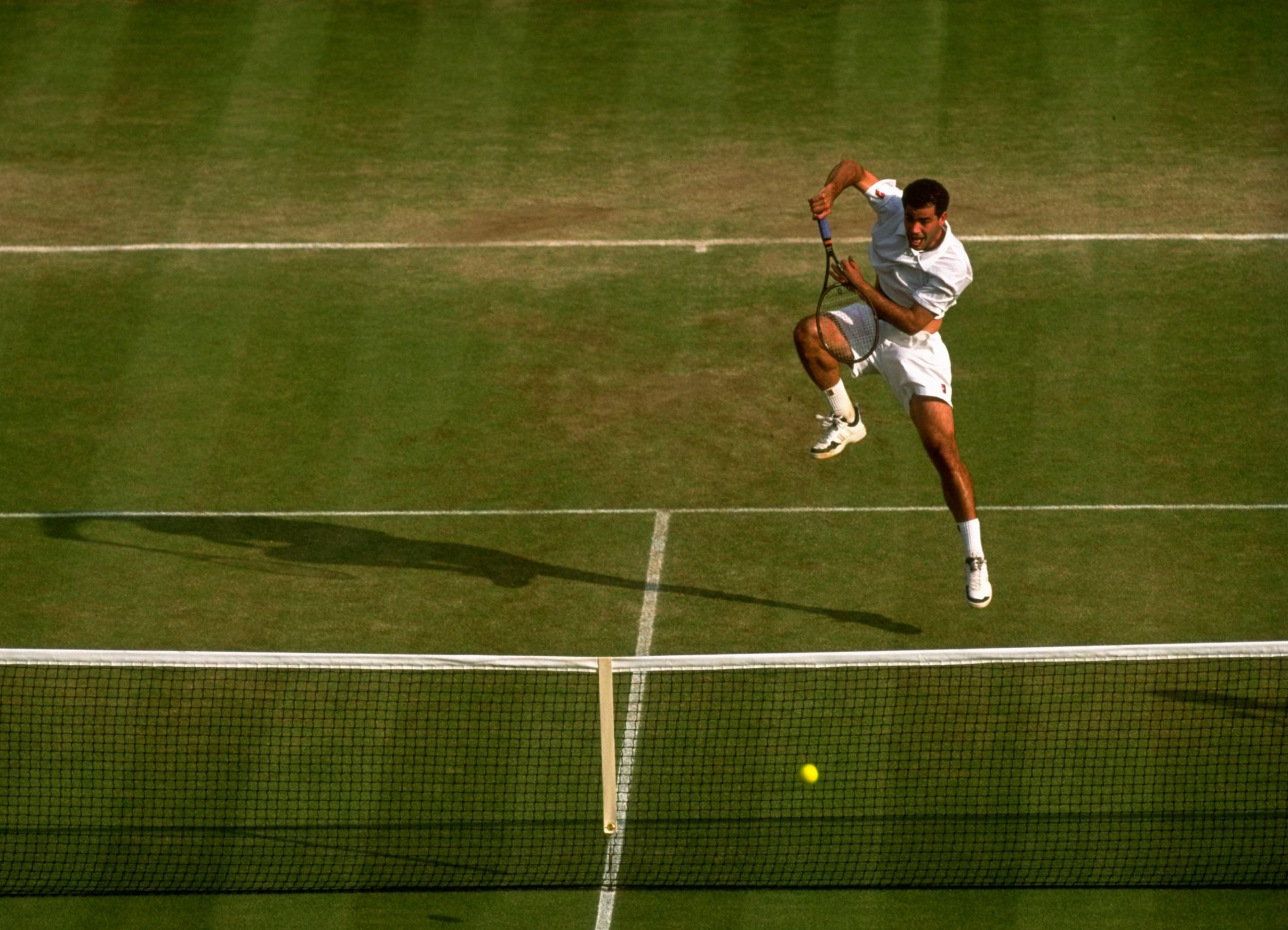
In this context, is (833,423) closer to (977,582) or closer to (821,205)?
(977,582)

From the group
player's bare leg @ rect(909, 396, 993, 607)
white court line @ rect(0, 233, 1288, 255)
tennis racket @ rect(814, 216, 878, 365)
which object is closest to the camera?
player's bare leg @ rect(909, 396, 993, 607)

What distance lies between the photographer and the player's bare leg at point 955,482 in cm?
1363

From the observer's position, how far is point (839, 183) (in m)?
13.6

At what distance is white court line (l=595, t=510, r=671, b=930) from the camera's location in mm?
11586

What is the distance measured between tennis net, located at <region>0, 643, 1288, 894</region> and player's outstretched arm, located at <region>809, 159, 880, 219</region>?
3020mm

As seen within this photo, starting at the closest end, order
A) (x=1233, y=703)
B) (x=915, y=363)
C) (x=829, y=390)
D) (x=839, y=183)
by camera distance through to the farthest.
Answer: (x=1233, y=703), (x=839, y=183), (x=915, y=363), (x=829, y=390)

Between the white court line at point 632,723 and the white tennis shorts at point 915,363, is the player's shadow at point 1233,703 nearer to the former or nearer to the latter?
the white tennis shorts at point 915,363

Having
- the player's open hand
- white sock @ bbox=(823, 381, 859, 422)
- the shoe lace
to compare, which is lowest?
the shoe lace

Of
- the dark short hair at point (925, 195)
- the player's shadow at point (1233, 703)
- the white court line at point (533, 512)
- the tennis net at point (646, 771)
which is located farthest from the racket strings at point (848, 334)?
the player's shadow at point (1233, 703)

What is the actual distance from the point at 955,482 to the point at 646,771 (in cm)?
299

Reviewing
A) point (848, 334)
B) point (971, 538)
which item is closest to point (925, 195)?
point (848, 334)

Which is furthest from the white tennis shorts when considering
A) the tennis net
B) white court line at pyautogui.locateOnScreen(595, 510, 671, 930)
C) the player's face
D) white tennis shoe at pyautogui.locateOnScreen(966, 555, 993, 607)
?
white court line at pyautogui.locateOnScreen(595, 510, 671, 930)

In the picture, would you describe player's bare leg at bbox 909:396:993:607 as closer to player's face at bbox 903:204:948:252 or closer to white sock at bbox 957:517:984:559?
white sock at bbox 957:517:984:559

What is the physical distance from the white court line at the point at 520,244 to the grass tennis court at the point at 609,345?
121 millimetres
